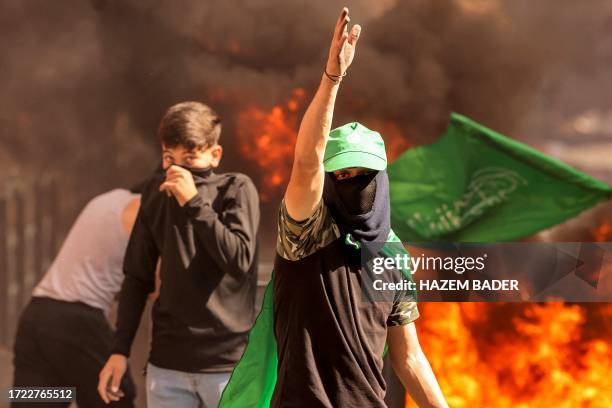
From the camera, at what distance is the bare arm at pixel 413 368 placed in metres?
3.21

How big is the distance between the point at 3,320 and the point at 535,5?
3299 mm

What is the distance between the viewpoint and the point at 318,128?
277 centimetres

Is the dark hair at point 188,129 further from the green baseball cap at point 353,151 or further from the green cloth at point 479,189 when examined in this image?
the green baseball cap at point 353,151

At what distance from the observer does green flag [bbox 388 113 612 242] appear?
493 centimetres

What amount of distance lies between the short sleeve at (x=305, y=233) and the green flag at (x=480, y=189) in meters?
2.09

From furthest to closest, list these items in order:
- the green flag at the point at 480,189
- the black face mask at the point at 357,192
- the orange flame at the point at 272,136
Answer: the orange flame at the point at 272,136 → the green flag at the point at 480,189 → the black face mask at the point at 357,192

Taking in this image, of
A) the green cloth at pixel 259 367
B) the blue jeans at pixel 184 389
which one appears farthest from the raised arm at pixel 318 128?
the blue jeans at pixel 184 389

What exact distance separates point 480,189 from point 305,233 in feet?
7.56

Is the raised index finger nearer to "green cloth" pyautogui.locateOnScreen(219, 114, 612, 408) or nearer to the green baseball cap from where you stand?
the green baseball cap

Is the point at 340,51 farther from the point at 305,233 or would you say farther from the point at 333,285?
the point at 333,285

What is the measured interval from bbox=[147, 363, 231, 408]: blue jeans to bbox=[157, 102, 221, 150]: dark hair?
1.01m

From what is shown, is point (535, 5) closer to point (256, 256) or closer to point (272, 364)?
point (256, 256)

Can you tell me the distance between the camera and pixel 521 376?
16.6 feet

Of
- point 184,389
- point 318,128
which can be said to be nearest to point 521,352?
point 184,389
